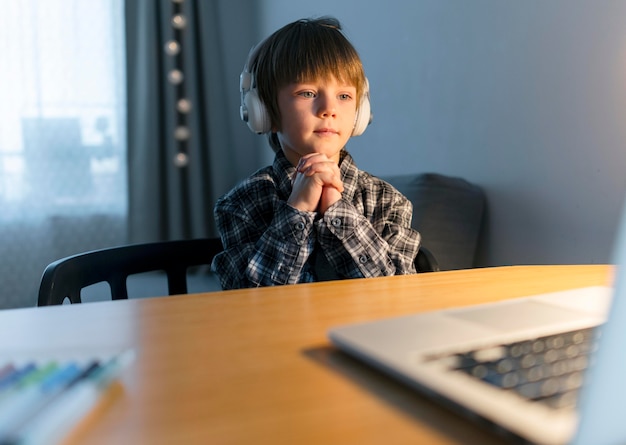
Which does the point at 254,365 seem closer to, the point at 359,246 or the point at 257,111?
the point at 359,246

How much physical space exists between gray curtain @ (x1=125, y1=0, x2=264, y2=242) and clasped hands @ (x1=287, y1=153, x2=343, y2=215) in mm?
1735

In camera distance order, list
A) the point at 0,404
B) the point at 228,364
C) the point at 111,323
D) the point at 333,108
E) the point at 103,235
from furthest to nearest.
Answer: the point at 103,235
the point at 333,108
the point at 111,323
the point at 228,364
the point at 0,404

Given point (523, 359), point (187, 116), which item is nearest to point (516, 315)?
point (523, 359)

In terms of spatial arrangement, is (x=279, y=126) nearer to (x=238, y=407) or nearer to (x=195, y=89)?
(x=238, y=407)

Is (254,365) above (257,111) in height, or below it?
below

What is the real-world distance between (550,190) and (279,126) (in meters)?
0.57

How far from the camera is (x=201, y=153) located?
2680 mm

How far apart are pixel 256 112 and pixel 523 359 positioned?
76cm

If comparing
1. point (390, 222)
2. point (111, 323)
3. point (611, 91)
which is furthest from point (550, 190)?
point (111, 323)

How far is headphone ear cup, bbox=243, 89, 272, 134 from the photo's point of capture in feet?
3.40

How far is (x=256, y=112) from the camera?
1.04 m

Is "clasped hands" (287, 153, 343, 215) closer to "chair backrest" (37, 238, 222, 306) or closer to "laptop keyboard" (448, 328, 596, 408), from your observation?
"chair backrest" (37, 238, 222, 306)

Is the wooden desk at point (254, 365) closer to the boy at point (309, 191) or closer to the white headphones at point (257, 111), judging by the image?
the boy at point (309, 191)

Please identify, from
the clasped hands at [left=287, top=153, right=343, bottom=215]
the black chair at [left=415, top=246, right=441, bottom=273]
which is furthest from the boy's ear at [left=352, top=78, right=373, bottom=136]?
the black chair at [left=415, top=246, right=441, bottom=273]
